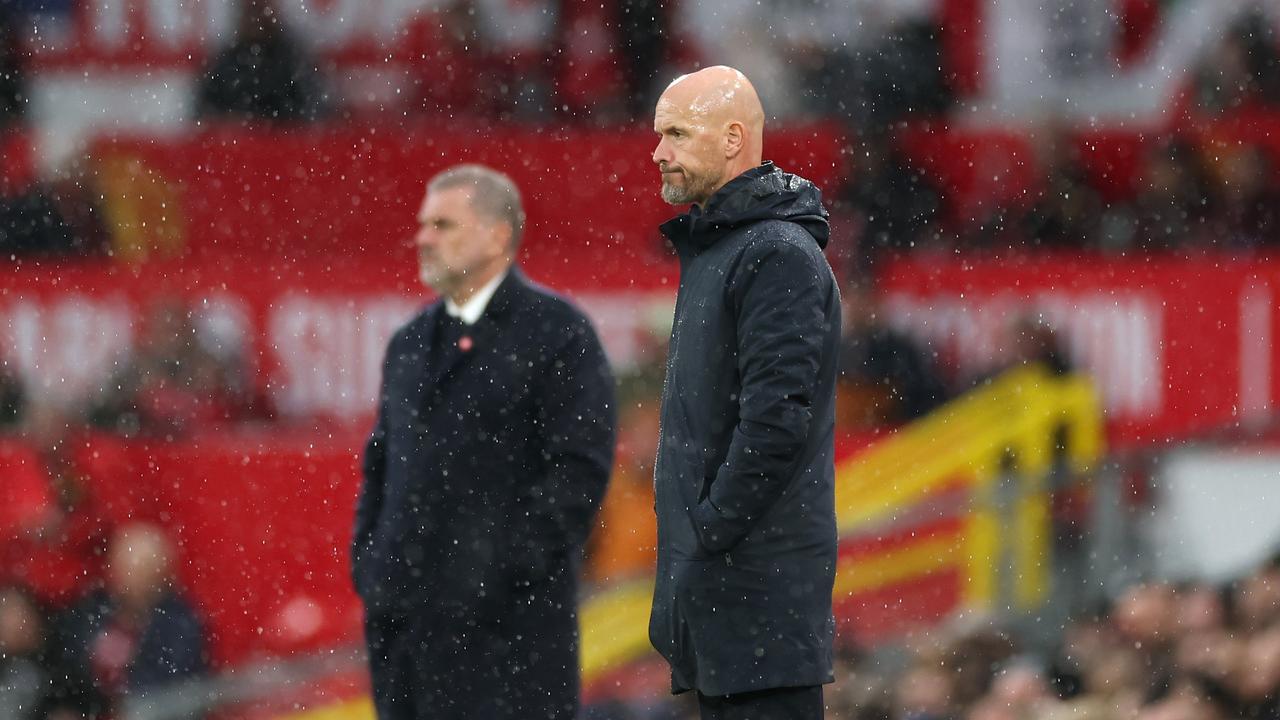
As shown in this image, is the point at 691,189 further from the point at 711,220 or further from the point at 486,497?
the point at 486,497

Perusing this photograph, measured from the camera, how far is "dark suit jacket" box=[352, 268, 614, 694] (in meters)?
5.30

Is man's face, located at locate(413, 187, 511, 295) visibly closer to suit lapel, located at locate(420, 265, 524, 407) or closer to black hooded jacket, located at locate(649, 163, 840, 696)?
suit lapel, located at locate(420, 265, 524, 407)

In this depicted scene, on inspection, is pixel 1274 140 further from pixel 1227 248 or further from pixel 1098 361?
pixel 1098 361

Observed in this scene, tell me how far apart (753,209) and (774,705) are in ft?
3.17

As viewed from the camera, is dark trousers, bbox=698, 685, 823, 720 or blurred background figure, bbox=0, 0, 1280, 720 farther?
blurred background figure, bbox=0, 0, 1280, 720

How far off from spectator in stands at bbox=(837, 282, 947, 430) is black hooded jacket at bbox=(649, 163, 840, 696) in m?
6.27

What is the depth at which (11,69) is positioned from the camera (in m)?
14.1

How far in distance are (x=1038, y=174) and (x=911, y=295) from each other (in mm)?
1502

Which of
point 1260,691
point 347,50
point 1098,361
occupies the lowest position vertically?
point 1260,691

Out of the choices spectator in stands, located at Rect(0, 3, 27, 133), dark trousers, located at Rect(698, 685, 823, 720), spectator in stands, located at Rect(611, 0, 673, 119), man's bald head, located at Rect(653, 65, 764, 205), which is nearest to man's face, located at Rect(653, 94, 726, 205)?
man's bald head, located at Rect(653, 65, 764, 205)

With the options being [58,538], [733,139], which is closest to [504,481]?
[733,139]

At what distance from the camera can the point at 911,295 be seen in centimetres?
1163

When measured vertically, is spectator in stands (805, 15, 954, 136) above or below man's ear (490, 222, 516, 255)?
above

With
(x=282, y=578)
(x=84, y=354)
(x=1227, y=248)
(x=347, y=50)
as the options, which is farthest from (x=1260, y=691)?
(x=347, y=50)
